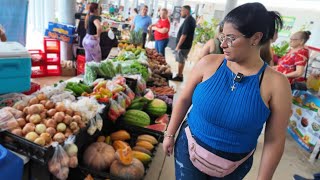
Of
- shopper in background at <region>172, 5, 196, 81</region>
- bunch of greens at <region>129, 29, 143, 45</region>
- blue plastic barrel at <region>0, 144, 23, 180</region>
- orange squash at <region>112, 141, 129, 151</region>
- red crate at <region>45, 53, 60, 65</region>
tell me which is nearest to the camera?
blue plastic barrel at <region>0, 144, 23, 180</region>

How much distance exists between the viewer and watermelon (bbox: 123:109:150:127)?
2.24 meters

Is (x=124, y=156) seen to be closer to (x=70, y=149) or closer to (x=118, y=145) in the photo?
(x=118, y=145)

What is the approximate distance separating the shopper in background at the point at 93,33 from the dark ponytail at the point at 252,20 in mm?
3720

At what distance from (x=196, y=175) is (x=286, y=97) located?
22.4 inches

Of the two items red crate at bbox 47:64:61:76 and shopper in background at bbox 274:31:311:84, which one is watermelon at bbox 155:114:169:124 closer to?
shopper in background at bbox 274:31:311:84

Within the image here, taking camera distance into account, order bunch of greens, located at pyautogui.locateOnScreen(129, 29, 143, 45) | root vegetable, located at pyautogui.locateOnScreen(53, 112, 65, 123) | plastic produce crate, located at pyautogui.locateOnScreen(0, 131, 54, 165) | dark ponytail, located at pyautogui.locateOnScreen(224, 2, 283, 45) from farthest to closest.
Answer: bunch of greens, located at pyautogui.locateOnScreen(129, 29, 143, 45) < root vegetable, located at pyautogui.locateOnScreen(53, 112, 65, 123) < plastic produce crate, located at pyautogui.locateOnScreen(0, 131, 54, 165) < dark ponytail, located at pyautogui.locateOnScreen(224, 2, 283, 45)

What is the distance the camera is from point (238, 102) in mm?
1041

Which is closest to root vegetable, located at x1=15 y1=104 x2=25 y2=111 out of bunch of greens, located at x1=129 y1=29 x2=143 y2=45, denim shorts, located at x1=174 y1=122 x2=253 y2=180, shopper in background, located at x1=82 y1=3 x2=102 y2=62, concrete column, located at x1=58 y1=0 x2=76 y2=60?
denim shorts, located at x1=174 y1=122 x2=253 y2=180

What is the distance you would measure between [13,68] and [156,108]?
133cm

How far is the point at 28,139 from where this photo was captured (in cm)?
134

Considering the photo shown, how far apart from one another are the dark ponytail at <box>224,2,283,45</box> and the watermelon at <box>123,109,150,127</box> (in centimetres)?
142

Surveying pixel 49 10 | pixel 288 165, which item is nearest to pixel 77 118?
pixel 288 165

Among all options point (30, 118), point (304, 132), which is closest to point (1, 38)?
point (30, 118)

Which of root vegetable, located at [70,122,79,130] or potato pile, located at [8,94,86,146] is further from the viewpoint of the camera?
root vegetable, located at [70,122,79,130]
